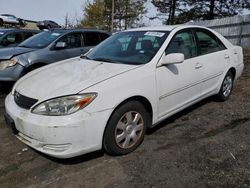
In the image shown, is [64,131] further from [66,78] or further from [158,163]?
[158,163]

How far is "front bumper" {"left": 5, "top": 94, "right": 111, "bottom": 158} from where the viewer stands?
9.66ft

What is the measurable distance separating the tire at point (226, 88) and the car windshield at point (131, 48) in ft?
6.10

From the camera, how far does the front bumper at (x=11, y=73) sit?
609 cm

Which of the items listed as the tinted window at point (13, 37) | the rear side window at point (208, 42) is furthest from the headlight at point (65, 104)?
the tinted window at point (13, 37)

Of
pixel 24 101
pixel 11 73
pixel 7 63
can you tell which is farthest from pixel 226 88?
pixel 7 63

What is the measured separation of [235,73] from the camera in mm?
5684

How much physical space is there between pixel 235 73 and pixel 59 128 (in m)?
4.03

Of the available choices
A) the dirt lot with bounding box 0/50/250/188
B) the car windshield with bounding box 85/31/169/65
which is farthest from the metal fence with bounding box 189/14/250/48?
the car windshield with bounding box 85/31/169/65

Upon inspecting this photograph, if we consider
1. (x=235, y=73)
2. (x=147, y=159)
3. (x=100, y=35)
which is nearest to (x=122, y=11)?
(x=100, y=35)

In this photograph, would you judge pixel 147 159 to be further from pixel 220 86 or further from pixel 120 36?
pixel 220 86

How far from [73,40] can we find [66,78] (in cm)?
419

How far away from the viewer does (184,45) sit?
4.39 metres

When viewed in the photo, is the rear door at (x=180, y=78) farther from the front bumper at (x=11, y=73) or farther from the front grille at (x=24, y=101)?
the front bumper at (x=11, y=73)

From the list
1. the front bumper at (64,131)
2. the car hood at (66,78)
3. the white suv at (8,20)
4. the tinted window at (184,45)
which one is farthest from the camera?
the white suv at (8,20)
